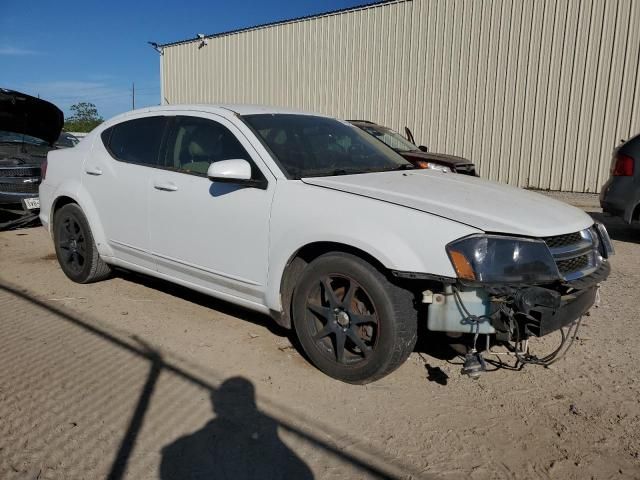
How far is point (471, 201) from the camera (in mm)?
3156

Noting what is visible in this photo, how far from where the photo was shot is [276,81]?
16.3m

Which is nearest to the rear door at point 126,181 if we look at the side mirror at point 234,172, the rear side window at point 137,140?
the rear side window at point 137,140

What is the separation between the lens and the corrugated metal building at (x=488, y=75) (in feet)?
36.2

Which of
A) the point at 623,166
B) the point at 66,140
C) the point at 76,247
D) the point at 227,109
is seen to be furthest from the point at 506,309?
the point at 66,140

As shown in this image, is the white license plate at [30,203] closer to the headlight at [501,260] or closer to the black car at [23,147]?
the black car at [23,147]

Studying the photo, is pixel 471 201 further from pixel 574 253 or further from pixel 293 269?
pixel 293 269

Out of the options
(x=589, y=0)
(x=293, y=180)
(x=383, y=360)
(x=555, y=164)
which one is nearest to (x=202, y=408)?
(x=383, y=360)

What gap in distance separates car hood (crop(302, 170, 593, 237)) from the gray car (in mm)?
3864

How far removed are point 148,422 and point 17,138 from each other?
21.8 feet

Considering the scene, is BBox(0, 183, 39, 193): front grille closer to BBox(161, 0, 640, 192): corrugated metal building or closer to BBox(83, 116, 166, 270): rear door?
BBox(83, 116, 166, 270): rear door

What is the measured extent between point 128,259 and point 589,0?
10.5 meters

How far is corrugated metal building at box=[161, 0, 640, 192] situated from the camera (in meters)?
11.0

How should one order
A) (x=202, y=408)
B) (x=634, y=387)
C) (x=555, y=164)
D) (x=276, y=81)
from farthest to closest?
(x=276, y=81) < (x=555, y=164) < (x=634, y=387) < (x=202, y=408)

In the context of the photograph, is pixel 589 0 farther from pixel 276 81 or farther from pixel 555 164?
pixel 276 81
